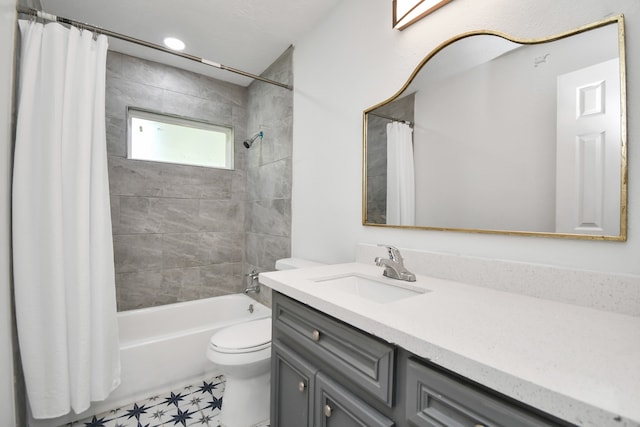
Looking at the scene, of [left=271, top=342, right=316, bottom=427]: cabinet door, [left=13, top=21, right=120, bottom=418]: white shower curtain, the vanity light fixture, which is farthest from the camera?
[left=13, top=21, right=120, bottom=418]: white shower curtain

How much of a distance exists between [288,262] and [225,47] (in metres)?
1.81

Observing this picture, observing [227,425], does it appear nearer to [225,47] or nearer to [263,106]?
[263,106]

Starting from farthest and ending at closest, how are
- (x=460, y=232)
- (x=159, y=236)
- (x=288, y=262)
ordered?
(x=159, y=236), (x=288, y=262), (x=460, y=232)

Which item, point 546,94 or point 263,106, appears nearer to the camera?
point 546,94

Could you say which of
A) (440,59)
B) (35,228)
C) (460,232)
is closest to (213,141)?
(35,228)

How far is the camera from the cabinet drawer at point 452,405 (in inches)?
18.9

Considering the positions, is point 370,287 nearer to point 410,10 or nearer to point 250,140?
point 410,10

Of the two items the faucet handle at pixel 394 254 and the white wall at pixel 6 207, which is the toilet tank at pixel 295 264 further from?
the white wall at pixel 6 207

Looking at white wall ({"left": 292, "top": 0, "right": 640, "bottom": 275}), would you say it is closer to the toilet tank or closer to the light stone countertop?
the toilet tank

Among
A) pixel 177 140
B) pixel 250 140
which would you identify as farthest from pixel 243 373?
pixel 177 140

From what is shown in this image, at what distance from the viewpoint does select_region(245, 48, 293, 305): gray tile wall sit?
7.54ft

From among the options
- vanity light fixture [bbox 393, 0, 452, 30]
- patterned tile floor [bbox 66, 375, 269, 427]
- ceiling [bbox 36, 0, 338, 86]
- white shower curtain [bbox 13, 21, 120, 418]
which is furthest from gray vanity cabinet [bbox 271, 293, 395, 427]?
ceiling [bbox 36, 0, 338, 86]

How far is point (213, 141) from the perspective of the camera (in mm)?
2859

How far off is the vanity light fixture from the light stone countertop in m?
1.20
